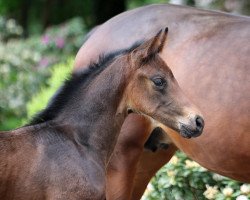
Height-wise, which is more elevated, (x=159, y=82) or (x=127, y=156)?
(x=159, y=82)

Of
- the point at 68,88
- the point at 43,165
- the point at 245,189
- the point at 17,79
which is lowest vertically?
the point at 17,79

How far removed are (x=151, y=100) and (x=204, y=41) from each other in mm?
1015

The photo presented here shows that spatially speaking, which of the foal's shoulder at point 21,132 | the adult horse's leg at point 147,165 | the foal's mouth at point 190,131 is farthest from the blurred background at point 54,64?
the foal's shoulder at point 21,132

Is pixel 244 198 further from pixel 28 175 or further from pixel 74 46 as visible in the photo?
pixel 74 46

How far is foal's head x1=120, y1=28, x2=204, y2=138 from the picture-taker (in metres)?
3.97

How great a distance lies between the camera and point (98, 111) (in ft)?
13.5

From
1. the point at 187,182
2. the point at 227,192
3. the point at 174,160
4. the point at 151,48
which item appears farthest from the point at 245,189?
the point at 151,48

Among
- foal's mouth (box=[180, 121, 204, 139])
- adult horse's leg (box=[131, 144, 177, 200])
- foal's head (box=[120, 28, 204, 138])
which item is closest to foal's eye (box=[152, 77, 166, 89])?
foal's head (box=[120, 28, 204, 138])

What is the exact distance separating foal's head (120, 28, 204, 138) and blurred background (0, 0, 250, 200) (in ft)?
4.59

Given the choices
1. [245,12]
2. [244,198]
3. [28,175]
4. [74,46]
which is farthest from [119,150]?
[74,46]

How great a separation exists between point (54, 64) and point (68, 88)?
8.22 m

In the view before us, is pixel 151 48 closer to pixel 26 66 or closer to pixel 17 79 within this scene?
pixel 17 79

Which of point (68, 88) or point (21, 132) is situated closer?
point (21, 132)

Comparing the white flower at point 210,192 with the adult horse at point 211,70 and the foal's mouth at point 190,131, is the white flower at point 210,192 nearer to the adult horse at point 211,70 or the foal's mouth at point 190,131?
the adult horse at point 211,70
